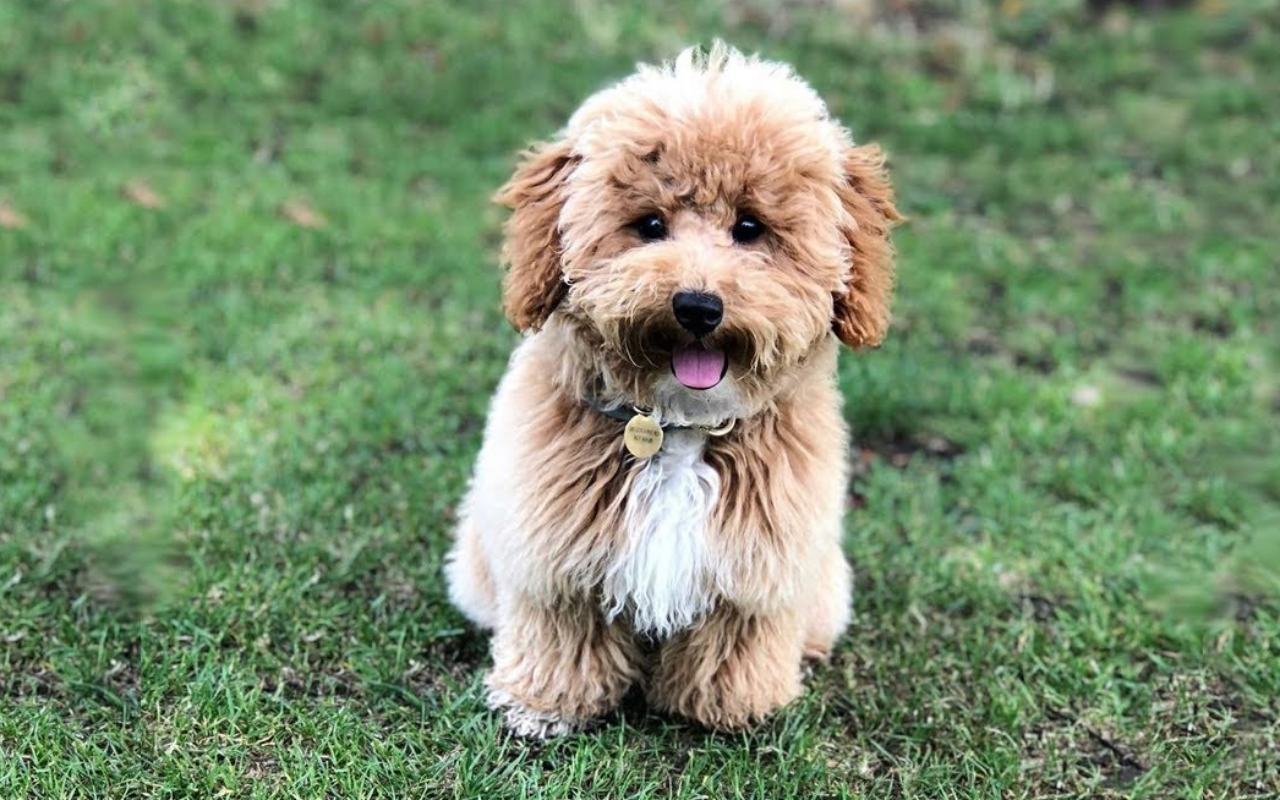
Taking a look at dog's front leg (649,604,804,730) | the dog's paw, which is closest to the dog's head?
dog's front leg (649,604,804,730)

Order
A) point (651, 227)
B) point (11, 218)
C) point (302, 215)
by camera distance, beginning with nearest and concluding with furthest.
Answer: point (651, 227)
point (11, 218)
point (302, 215)

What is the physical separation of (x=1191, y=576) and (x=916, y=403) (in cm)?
134

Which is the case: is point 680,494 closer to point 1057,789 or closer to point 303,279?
point 1057,789

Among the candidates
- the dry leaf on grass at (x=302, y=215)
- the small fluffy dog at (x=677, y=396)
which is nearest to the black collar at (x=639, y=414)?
the small fluffy dog at (x=677, y=396)

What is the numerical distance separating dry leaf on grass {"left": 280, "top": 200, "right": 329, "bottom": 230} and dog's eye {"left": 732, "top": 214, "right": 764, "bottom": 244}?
13.5 feet

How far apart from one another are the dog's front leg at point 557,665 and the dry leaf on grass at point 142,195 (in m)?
3.97

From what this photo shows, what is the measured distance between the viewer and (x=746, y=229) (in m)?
2.91

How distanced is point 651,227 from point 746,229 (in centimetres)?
22

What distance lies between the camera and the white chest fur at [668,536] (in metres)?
3.14

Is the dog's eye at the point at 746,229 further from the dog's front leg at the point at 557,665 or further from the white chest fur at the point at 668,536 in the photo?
the dog's front leg at the point at 557,665

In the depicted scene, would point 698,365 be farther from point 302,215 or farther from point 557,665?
point 302,215

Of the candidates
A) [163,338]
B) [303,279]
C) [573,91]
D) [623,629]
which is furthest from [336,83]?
[623,629]

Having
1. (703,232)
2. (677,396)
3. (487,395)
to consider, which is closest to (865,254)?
(703,232)

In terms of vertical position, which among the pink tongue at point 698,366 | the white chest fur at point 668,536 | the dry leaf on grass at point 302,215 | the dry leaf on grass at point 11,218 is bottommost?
the dry leaf on grass at point 11,218
